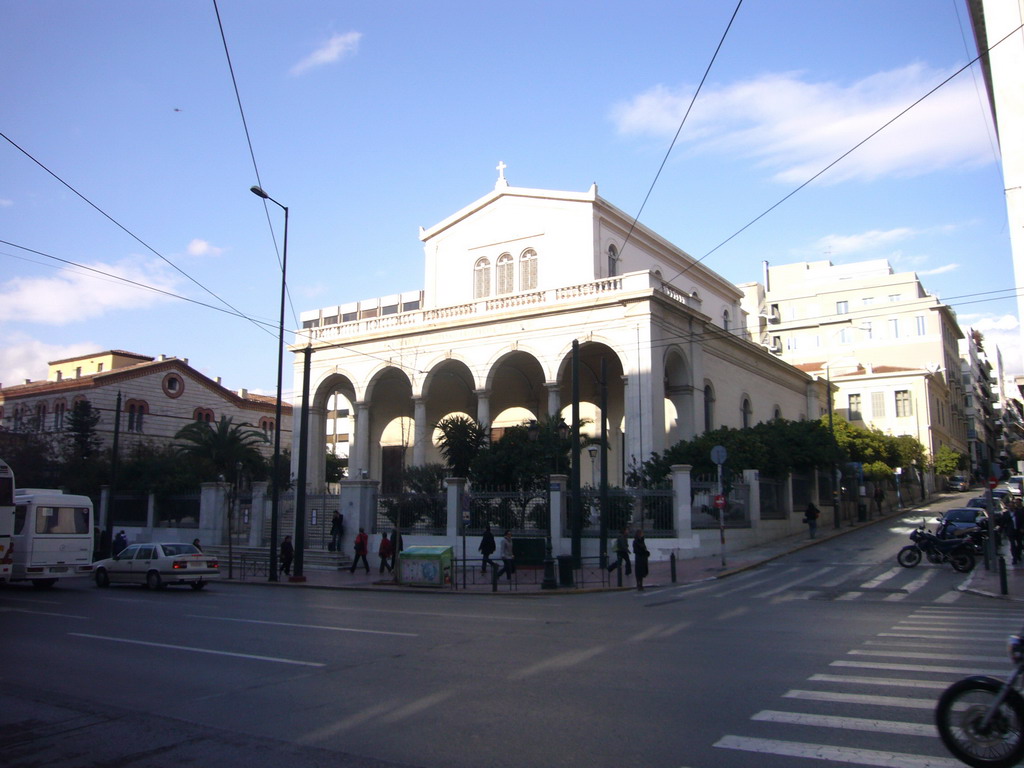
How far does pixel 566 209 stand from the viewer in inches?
1529

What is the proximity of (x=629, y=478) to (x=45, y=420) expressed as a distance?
1723 inches

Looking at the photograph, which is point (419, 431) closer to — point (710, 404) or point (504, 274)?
point (504, 274)

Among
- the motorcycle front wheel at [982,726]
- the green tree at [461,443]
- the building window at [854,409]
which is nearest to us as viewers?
the motorcycle front wheel at [982,726]

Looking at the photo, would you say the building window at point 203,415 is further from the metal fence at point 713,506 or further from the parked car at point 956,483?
the parked car at point 956,483

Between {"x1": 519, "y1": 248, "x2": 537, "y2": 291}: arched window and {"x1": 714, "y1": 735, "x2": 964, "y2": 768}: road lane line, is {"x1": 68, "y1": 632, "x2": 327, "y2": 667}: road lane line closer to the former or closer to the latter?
{"x1": 714, "y1": 735, "x2": 964, "y2": 768}: road lane line

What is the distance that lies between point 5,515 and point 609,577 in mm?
14981

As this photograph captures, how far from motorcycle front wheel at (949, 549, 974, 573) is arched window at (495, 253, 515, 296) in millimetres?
24345

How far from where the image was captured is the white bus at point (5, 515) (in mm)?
18469

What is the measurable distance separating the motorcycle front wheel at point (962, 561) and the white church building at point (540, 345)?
40.0ft

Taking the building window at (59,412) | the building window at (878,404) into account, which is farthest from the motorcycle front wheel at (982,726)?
the building window at (878,404)

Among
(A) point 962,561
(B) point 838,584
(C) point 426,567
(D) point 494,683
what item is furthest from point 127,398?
(D) point 494,683

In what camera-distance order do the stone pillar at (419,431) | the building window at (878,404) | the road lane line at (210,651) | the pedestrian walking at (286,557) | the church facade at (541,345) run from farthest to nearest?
the building window at (878,404) < the stone pillar at (419,431) < the church facade at (541,345) < the pedestrian walking at (286,557) < the road lane line at (210,651)

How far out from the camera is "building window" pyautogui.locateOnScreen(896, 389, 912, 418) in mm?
63634

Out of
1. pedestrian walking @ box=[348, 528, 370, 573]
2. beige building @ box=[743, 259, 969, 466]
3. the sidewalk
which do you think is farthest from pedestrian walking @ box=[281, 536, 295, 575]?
beige building @ box=[743, 259, 969, 466]
